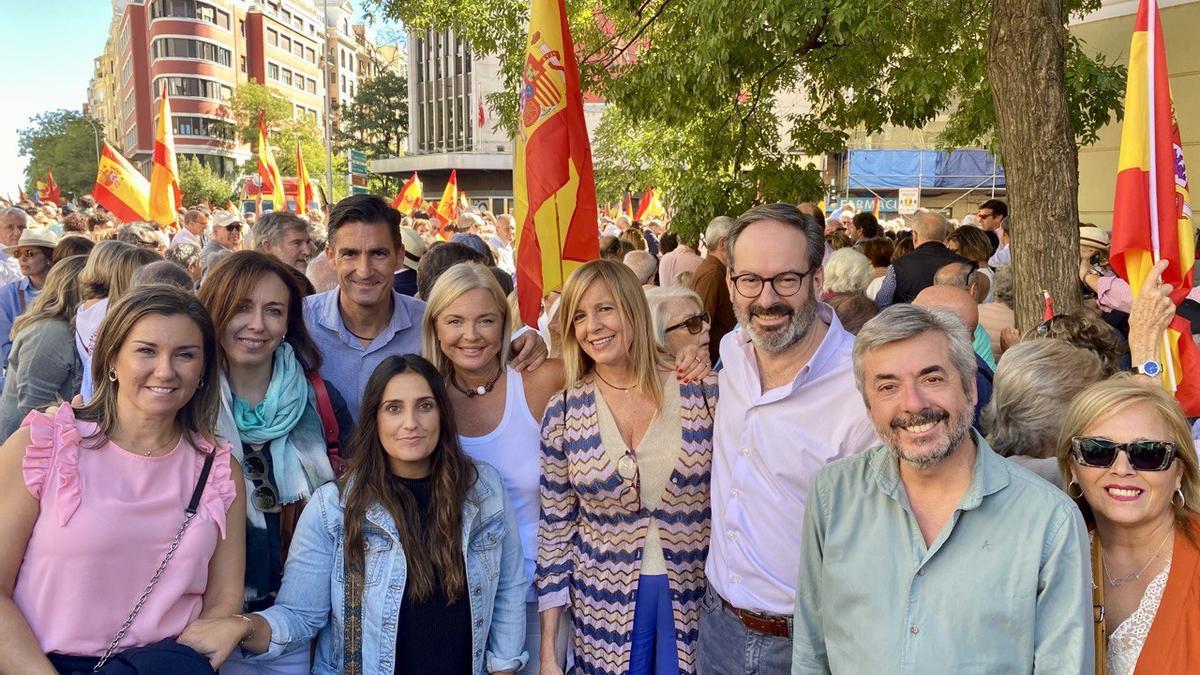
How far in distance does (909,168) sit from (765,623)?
101 ft

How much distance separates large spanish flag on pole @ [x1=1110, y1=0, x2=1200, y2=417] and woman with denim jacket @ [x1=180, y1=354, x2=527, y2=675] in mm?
2627

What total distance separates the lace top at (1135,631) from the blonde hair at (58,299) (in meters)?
4.61

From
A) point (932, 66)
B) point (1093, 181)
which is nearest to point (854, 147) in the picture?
point (1093, 181)

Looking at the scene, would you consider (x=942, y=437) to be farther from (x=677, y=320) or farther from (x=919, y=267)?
(x=919, y=267)

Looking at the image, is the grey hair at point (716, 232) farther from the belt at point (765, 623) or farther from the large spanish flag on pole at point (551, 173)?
the belt at point (765, 623)

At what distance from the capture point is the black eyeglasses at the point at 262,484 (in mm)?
3018

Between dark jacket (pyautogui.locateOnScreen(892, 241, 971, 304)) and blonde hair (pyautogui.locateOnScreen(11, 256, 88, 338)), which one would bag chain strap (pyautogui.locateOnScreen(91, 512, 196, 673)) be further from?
dark jacket (pyautogui.locateOnScreen(892, 241, 971, 304))

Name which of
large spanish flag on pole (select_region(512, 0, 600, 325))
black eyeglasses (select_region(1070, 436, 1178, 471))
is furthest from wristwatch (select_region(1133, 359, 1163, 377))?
large spanish flag on pole (select_region(512, 0, 600, 325))

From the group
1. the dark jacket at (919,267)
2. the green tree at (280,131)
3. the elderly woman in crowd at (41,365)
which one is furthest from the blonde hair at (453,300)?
the green tree at (280,131)

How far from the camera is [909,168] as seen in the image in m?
31.3

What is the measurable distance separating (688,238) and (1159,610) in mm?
6688

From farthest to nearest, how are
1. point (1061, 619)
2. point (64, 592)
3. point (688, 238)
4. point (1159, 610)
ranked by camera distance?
point (688, 238), point (64, 592), point (1159, 610), point (1061, 619)

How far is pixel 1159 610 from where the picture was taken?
226cm

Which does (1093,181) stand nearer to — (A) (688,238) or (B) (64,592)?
(A) (688,238)
